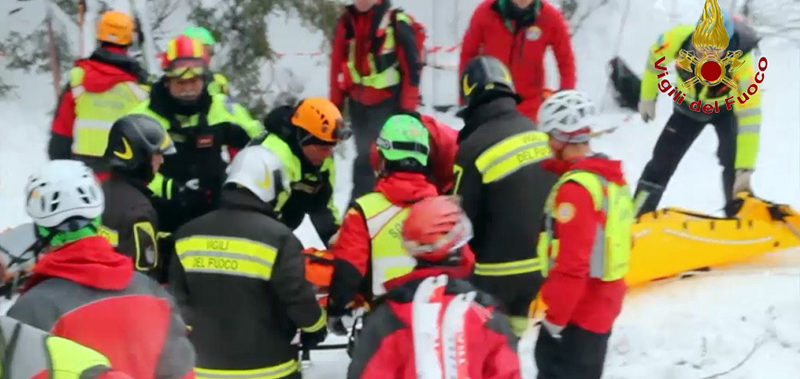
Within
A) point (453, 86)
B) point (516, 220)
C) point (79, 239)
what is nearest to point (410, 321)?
point (79, 239)

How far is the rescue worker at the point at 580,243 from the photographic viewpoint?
371cm

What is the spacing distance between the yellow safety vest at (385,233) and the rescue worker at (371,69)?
2.37m

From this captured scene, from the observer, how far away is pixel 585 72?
1111 centimetres

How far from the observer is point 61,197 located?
2654 mm

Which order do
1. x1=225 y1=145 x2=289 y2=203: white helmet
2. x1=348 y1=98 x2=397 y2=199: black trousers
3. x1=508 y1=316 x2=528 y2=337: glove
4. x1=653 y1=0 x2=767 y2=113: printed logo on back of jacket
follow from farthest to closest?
x1=348 y1=98 x2=397 y2=199: black trousers < x1=653 y1=0 x2=767 y2=113: printed logo on back of jacket < x1=508 y1=316 x2=528 y2=337: glove < x1=225 y1=145 x2=289 y2=203: white helmet

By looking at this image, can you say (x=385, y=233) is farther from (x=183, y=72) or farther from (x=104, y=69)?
(x=104, y=69)

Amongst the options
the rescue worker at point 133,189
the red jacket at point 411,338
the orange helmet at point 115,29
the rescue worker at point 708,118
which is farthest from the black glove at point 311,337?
the rescue worker at point 708,118

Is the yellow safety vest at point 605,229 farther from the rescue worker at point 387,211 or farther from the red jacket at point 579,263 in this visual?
the rescue worker at point 387,211

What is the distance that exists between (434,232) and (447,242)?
0.19 ft

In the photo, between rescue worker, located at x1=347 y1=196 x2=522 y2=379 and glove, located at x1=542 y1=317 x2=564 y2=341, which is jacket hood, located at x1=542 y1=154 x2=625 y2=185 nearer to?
glove, located at x1=542 y1=317 x2=564 y2=341

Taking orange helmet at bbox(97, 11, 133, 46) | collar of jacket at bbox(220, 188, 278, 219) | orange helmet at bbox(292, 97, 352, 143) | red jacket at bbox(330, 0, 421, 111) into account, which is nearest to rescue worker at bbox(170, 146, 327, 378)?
collar of jacket at bbox(220, 188, 278, 219)

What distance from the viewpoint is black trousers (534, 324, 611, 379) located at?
4.03 metres

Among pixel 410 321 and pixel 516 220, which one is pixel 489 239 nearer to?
pixel 516 220

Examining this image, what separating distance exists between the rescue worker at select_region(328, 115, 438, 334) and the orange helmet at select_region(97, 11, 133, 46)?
2.14 m
